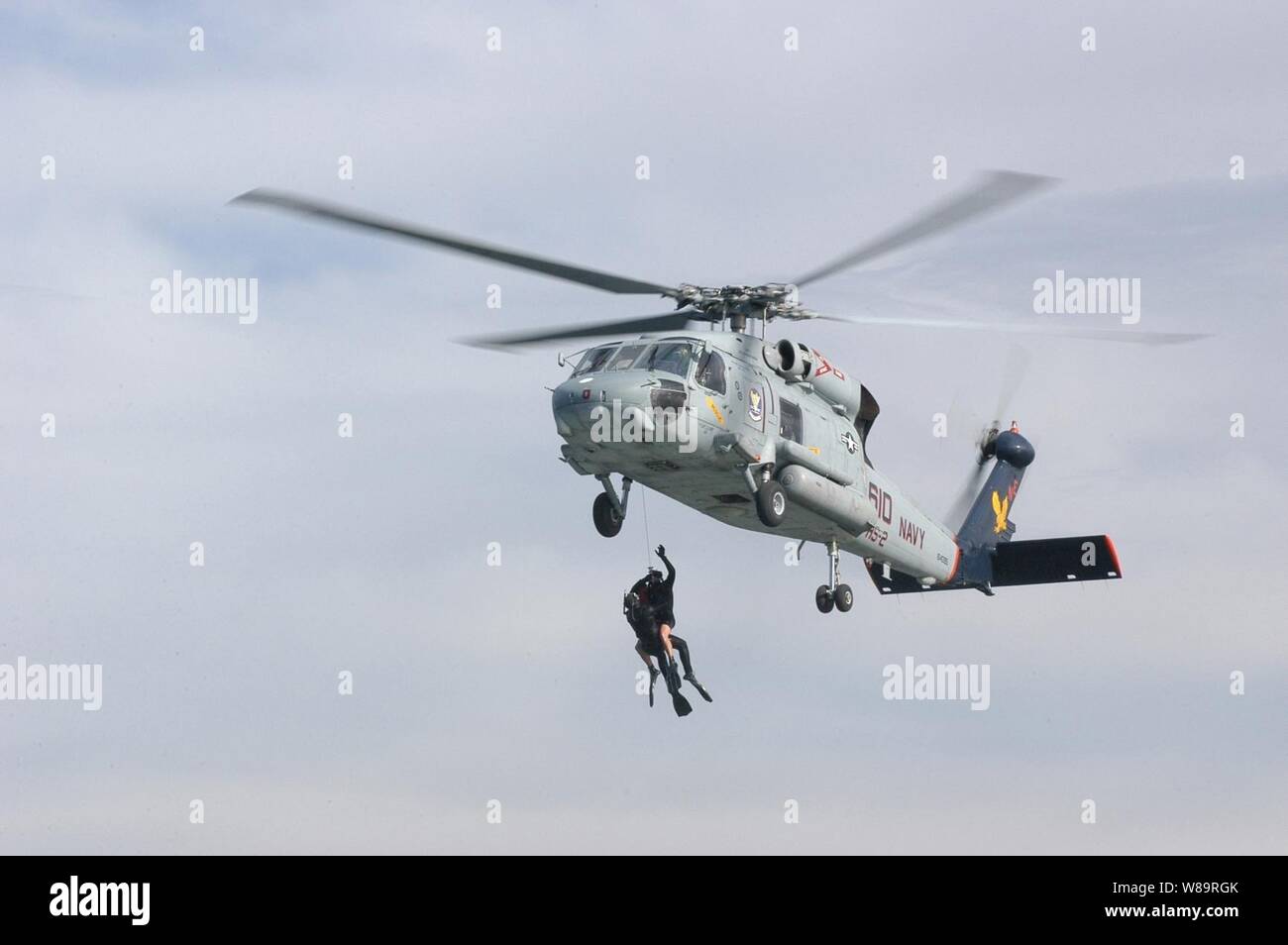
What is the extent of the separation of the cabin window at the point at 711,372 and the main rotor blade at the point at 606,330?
6.64ft

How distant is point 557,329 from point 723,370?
2849 mm


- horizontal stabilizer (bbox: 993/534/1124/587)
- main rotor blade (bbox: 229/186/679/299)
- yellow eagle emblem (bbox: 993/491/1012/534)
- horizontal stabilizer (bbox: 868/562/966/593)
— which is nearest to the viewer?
main rotor blade (bbox: 229/186/679/299)

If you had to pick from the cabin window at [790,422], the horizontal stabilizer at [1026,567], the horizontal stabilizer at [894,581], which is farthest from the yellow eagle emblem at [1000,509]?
the cabin window at [790,422]

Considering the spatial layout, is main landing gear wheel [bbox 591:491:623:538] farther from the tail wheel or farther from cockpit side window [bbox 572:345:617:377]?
the tail wheel

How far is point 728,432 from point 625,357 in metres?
1.82

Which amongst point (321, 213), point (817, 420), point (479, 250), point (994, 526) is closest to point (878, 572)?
point (994, 526)

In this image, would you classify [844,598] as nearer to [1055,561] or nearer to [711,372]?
[711,372]

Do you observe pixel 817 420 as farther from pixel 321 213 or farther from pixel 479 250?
pixel 321 213

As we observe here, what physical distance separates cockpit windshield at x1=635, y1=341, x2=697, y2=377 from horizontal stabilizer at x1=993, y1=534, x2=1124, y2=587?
923 cm

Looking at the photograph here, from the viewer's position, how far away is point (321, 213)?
25.4 m

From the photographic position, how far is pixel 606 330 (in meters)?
30.2

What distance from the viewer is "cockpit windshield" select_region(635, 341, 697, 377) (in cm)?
2778

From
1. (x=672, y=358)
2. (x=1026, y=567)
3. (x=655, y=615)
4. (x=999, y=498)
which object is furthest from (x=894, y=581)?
(x=672, y=358)

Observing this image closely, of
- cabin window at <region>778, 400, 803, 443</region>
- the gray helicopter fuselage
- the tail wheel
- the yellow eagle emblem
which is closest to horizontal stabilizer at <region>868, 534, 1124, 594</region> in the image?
the yellow eagle emblem
